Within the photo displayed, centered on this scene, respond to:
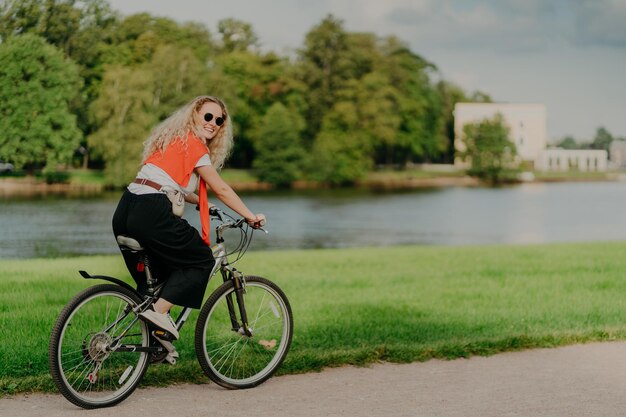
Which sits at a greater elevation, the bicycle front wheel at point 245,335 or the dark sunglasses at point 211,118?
the dark sunglasses at point 211,118

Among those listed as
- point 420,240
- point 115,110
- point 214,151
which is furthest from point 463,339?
point 115,110

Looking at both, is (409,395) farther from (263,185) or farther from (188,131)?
(263,185)

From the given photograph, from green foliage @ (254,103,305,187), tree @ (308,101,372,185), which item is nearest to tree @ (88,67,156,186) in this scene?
green foliage @ (254,103,305,187)

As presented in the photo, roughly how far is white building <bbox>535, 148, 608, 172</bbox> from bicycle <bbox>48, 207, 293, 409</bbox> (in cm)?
12056

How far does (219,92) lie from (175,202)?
5337cm

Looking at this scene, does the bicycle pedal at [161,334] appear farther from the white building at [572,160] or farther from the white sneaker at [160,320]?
the white building at [572,160]

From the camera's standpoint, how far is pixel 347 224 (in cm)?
3219

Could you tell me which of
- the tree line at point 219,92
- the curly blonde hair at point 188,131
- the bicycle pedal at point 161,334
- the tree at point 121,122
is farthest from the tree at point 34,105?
the bicycle pedal at point 161,334

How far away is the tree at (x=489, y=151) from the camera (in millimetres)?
90938

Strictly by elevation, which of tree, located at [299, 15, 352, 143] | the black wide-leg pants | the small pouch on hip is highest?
tree, located at [299, 15, 352, 143]

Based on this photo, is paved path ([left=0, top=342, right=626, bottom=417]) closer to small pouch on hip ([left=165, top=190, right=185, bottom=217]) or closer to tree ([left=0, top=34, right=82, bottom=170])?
small pouch on hip ([left=165, top=190, right=185, bottom=217])

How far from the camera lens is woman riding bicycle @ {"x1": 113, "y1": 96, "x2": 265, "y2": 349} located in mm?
4238

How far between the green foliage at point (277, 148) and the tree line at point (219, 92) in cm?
10

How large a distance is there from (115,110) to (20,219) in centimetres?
1427
